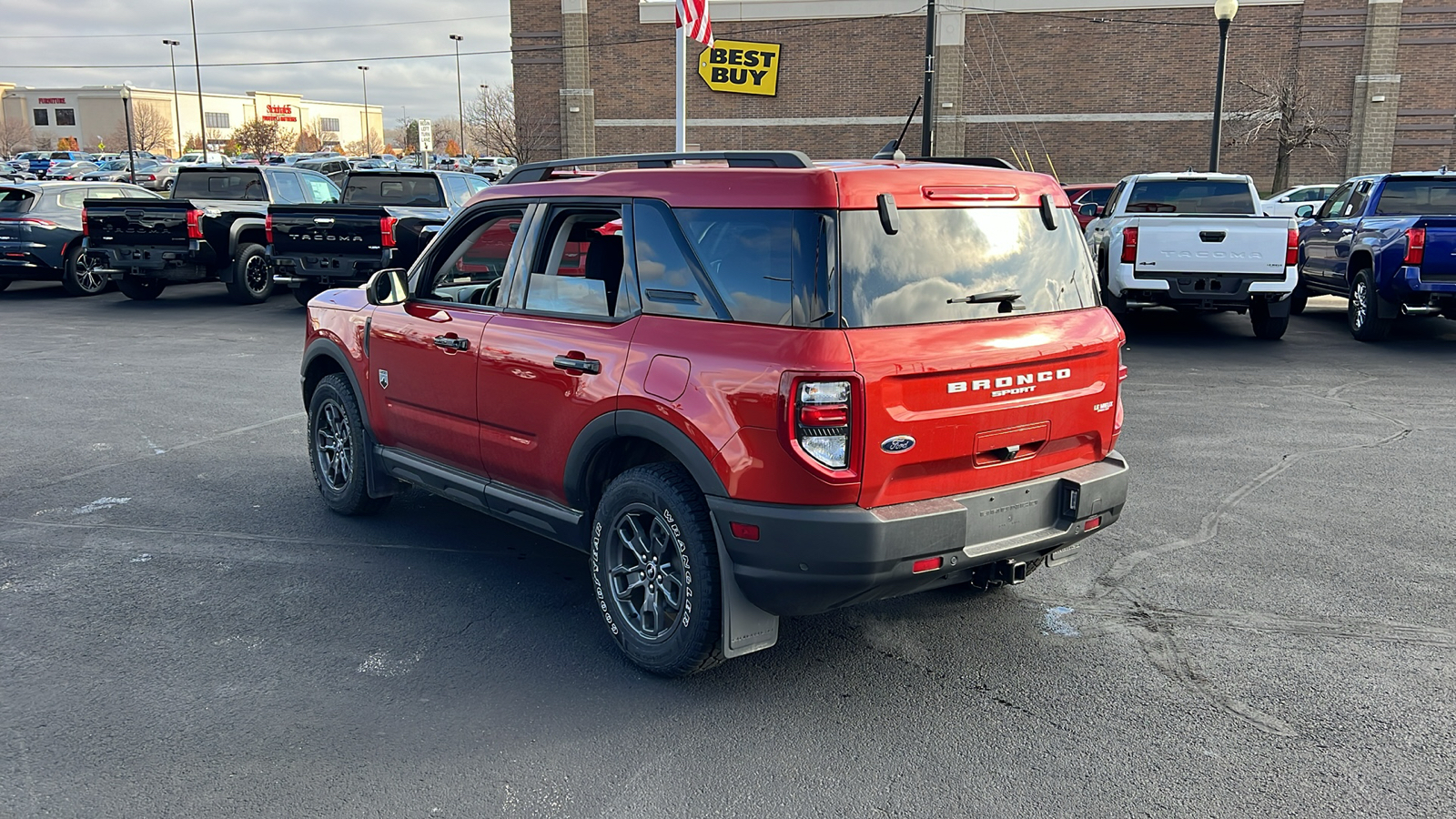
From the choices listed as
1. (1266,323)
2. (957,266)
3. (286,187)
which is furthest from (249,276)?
(957,266)

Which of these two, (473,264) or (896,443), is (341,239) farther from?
(896,443)

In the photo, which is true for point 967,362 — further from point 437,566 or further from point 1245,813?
point 437,566

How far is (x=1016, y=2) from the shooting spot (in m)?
37.1

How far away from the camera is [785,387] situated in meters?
3.63

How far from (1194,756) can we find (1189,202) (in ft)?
37.8

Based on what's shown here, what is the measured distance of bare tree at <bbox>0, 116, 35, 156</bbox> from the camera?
99625mm

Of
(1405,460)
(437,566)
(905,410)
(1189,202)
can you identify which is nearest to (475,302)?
(437,566)

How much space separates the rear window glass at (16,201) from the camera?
17047mm

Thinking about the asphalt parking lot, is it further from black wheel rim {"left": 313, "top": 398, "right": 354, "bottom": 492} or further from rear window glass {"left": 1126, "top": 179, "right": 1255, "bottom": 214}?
rear window glass {"left": 1126, "top": 179, "right": 1255, "bottom": 214}

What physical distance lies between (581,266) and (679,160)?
25.2 inches

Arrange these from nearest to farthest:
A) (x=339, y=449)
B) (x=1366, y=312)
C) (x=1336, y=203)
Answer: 1. (x=339, y=449)
2. (x=1366, y=312)
3. (x=1336, y=203)

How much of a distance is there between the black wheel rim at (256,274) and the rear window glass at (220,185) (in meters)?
1.08

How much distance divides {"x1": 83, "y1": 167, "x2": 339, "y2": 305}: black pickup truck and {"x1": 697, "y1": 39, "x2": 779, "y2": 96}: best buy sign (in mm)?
23766

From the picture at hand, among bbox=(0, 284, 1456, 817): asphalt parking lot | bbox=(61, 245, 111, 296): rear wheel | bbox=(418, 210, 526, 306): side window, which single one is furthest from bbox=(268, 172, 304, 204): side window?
bbox=(418, 210, 526, 306): side window
